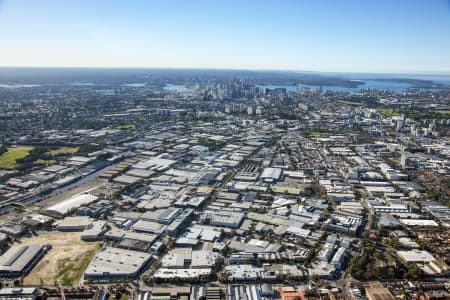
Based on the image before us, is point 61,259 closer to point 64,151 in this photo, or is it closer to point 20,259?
point 20,259

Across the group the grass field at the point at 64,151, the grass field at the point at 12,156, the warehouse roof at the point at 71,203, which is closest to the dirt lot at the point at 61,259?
the warehouse roof at the point at 71,203

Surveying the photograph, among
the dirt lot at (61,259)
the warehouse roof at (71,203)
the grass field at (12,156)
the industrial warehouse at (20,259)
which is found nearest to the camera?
the dirt lot at (61,259)

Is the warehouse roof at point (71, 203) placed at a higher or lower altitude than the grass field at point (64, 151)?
lower

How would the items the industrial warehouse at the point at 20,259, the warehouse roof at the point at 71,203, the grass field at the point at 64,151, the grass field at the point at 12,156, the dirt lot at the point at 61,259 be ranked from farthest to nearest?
the grass field at the point at 64,151 < the grass field at the point at 12,156 < the warehouse roof at the point at 71,203 < the industrial warehouse at the point at 20,259 < the dirt lot at the point at 61,259

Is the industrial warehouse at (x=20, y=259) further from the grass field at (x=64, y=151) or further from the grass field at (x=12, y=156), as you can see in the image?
the grass field at (x=64, y=151)

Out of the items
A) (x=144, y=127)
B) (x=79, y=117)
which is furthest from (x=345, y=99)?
(x=79, y=117)

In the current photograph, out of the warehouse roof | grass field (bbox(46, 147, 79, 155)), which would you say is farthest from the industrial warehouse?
grass field (bbox(46, 147, 79, 155))
